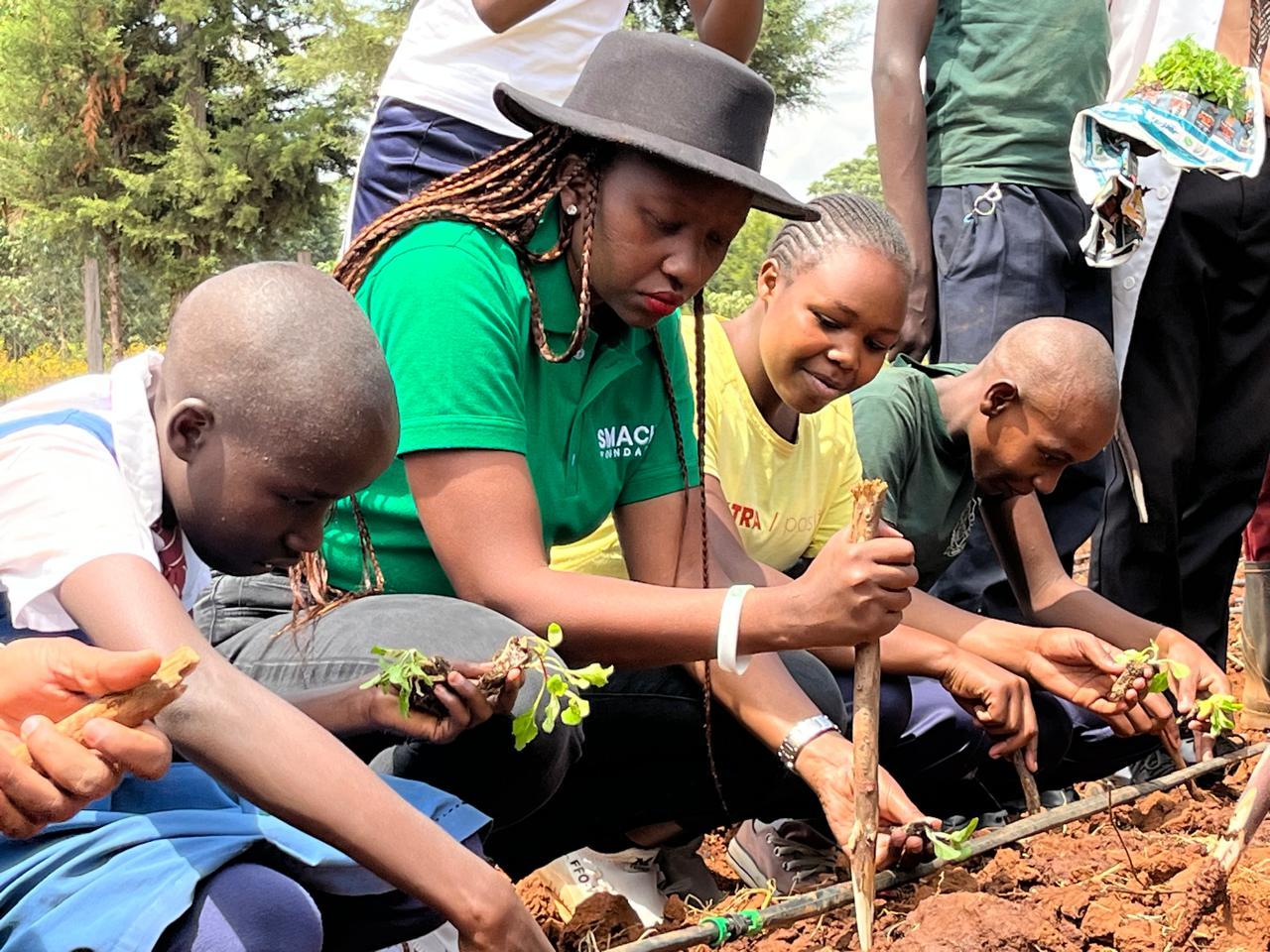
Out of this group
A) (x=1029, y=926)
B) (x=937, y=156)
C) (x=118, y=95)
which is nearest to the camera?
(x=1029, y=926)

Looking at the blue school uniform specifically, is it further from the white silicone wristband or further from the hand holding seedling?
the white silicone wristband

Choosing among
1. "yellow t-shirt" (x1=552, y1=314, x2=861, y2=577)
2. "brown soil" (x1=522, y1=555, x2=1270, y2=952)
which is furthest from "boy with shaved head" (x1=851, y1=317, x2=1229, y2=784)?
"brown soil" (x1=522, y1=555, x2=1270, y2=952)

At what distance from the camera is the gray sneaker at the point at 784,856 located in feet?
11.0

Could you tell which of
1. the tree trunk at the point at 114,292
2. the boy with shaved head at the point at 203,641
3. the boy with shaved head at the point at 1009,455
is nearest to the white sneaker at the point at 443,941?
the boy with shaved head at the point at 203,641

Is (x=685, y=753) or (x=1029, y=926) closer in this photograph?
(x=1029, y=926)

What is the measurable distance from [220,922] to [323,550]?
92 cm

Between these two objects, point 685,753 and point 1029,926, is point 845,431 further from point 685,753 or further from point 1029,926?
point 1029,926

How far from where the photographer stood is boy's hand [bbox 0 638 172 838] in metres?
1.48

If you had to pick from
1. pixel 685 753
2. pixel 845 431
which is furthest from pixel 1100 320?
pixel 685 753

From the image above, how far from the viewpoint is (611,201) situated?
2.59 metres

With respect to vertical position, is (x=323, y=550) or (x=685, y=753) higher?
(x=323, y=550)

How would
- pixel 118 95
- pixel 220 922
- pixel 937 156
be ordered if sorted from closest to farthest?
pixel 220 922 < pixel 937 156 < pixel 118 95

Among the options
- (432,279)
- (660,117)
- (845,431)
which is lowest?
(845,431)

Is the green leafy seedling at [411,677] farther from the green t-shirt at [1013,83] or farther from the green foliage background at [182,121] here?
the green foliage background at [182,121]
